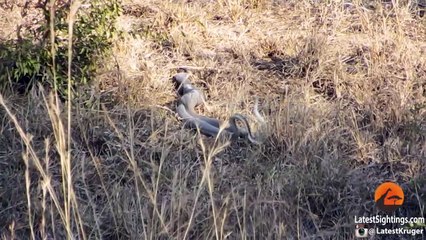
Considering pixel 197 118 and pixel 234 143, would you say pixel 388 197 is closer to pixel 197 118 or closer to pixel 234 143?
pixel 234 143

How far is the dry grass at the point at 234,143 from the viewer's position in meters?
3.61

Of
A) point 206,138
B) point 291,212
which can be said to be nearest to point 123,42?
point 206,138

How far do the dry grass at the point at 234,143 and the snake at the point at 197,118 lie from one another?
0.06 m

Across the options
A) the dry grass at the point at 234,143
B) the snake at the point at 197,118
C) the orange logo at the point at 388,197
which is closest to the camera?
the dry grass at the point at 234,143

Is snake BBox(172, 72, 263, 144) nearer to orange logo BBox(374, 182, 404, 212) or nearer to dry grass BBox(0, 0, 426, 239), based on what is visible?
dry grass BBox(0, 0, 426, 239)

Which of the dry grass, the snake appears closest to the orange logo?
the dry grass

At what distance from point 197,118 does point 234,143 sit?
1.00 ft

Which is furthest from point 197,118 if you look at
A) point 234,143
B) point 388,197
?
point 388,197

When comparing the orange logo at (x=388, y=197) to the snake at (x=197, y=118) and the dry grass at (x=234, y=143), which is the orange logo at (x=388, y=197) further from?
the snake at (x=197, y=118)

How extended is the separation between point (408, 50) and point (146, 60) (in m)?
1.68

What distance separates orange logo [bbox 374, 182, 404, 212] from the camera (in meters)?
3.83

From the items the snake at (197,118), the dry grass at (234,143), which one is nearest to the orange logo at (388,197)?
the dry grass at (234,143)

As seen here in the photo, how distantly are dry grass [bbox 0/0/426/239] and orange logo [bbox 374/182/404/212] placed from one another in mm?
37

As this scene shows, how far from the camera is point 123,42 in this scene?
205 inches
